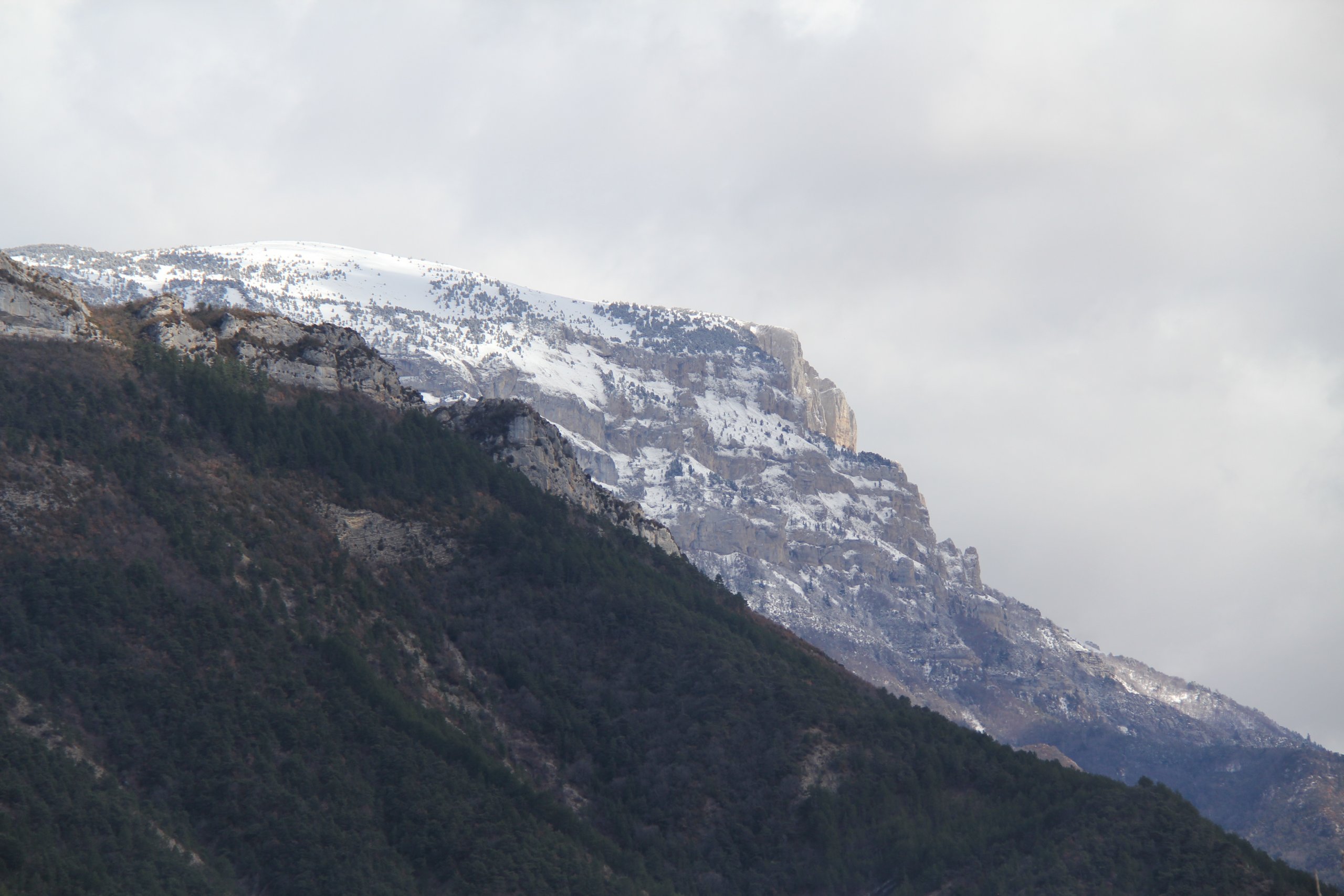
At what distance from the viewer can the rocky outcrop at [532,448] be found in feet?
593

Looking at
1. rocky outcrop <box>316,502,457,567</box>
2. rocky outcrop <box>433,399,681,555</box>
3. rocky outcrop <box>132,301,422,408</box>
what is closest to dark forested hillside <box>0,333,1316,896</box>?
rocky outcrop <box>316,502,457,567</box>

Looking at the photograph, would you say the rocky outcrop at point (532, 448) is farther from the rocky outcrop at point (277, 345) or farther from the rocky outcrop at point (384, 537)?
the rocky outcrop at point (384, 537)

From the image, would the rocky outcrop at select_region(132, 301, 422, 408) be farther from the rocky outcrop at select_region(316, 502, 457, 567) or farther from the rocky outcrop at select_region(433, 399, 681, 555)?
the rocky outcrop at select_region(316, 502, 457, 567)

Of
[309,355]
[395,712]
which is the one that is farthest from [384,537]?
[395,712]

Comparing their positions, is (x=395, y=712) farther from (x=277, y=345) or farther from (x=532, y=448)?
(x=532, y=448)

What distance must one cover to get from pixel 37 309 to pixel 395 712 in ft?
178

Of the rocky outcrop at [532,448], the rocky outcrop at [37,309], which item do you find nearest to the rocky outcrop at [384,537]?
the rocky outcrop at [532,448]

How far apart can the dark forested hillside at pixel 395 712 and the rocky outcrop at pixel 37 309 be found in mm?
3582

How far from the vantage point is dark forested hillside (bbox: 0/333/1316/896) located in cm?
10069

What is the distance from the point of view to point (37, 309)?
443 feet

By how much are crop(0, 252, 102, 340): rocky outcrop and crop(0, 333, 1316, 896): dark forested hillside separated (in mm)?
3582

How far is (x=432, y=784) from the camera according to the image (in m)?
114

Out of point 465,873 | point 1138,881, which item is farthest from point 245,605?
point 1138,881

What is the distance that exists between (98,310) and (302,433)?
26.2 metres
